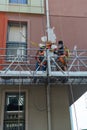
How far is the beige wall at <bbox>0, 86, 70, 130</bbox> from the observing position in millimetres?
9906

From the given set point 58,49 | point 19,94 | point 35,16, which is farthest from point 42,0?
point 19,94

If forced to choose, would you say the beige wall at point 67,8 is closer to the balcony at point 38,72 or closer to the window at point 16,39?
the window at point 16,39

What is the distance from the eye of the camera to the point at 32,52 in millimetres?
11016

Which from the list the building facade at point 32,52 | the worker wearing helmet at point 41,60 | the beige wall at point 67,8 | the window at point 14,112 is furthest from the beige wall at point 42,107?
the beige wall at point 67,8

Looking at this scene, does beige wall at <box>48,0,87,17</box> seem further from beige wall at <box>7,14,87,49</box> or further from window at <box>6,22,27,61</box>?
window at <box>6,22,27,61</box>

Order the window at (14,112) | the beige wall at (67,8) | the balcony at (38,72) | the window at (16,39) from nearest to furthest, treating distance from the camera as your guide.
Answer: the balcony at (38,72) → the window at (14,112) → the window at (16,39) → the beige wall at (67,8)

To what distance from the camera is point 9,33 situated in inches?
459

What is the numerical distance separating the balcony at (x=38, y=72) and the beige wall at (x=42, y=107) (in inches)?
28.4

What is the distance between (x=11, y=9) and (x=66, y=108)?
5.20 m

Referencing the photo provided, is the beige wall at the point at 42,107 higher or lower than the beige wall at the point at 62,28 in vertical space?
lower

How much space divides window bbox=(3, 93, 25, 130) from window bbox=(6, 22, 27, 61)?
1.93m

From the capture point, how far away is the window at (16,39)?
36.7 feet

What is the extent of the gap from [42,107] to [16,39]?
11.2 feet

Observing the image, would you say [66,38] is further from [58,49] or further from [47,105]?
[47,105]
